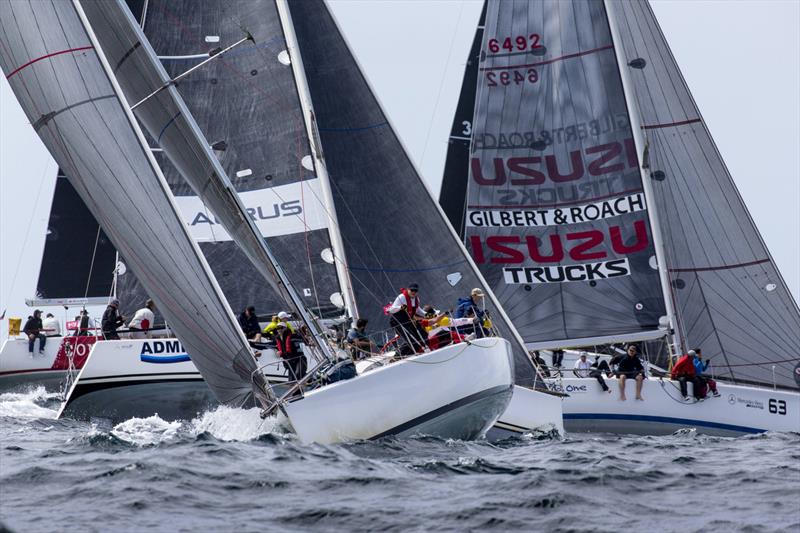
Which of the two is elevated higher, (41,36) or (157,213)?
(41,36)

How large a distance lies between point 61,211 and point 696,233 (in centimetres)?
1620

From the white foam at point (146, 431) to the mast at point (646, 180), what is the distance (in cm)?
895

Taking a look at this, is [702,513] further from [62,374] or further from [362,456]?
[62,374]

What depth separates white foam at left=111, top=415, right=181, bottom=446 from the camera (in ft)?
50.4

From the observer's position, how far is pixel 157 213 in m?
14.0

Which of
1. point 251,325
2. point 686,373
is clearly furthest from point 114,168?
point 686,373

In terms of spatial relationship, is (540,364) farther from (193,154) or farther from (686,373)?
(193,154)

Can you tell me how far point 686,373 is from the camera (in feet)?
70.0

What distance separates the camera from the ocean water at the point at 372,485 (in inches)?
393

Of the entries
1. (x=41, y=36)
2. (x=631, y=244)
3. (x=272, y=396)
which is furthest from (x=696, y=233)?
(x=41, y=36)

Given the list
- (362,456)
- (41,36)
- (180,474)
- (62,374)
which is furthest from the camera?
(62,374)

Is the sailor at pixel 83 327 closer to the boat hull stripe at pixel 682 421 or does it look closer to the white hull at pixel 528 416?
the boat hull stripe at pixel 682 421

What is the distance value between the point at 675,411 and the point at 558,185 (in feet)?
17.1

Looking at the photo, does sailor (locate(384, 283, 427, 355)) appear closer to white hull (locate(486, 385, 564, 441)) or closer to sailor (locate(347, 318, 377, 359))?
sailor (locate(347, 318, 377, 359))
